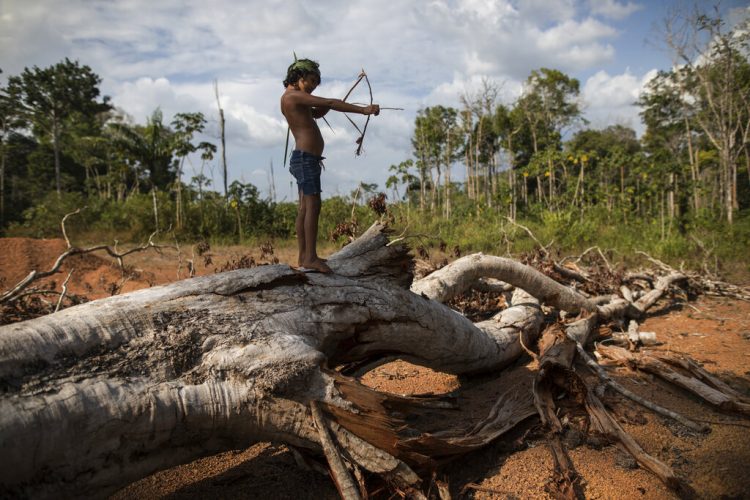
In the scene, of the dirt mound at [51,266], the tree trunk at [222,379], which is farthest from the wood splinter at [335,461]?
the dirt mound at [51,266]

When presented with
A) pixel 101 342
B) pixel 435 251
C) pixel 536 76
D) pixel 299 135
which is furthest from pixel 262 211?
pixel 536 76

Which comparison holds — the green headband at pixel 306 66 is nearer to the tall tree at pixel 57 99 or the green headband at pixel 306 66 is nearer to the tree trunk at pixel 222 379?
the tree trunk at pixel 222 379

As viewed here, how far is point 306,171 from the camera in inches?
113

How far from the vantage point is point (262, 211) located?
1434 cm

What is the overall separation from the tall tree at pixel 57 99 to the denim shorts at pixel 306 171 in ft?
73.1

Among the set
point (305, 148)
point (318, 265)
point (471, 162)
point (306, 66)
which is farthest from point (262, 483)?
point (471, 162)

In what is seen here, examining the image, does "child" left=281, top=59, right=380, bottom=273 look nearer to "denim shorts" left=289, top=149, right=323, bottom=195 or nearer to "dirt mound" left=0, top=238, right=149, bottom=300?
"denim shorts" left=289, top=149, right=323, bottom=195

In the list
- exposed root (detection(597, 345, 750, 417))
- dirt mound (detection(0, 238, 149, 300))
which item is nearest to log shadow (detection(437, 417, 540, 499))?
exposed root (detection(597, 345, 750, 417))

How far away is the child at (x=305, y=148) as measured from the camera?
2.83 meters

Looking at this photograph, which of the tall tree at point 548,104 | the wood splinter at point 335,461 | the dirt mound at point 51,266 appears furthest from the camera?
the tall tree at point 548,104

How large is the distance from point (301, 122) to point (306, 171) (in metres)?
0.30

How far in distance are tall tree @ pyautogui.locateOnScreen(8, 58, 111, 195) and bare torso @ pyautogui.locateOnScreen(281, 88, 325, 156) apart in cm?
2225

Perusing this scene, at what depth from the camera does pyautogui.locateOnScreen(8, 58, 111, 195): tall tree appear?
903 inches

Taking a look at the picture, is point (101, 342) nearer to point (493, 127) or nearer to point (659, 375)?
point (659, 375)
